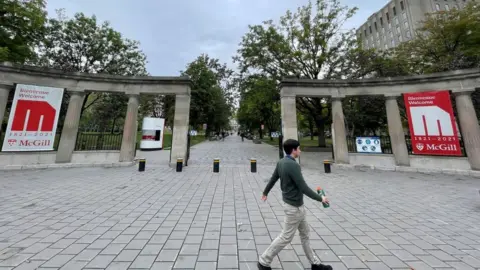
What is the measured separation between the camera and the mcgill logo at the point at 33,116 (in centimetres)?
966

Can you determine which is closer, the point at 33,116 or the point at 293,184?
the point at 293,184

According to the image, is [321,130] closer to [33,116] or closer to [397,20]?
[33,116]

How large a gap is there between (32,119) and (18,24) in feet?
33.0

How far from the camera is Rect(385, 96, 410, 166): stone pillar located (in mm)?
10781

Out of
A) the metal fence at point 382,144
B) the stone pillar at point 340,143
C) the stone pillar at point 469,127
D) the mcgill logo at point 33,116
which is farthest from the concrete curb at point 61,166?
the stone pillar at point 469,127

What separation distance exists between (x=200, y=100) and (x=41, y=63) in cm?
2278

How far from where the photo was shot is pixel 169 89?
1203 cm

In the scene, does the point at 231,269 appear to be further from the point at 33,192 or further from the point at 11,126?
the point at 11,126

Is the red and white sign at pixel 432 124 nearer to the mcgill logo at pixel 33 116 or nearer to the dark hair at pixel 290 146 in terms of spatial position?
the dark hair at pixel 290 146

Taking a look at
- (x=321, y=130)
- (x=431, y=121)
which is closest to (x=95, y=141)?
(x=431, y=121)

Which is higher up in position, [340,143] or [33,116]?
[33,116]

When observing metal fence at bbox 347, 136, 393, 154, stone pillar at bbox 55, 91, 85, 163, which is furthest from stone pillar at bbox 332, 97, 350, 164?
stone pillar at bbox 55, 91, 85, 163

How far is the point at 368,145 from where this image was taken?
11.7m

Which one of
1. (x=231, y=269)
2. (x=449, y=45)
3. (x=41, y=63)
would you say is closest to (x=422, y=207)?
(x=231, y=269)
